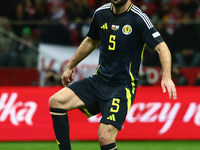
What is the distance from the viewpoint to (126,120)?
7.26 m

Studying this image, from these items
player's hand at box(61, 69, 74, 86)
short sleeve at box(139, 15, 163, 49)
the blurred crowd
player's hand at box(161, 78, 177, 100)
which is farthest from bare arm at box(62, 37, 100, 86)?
the blurred crowd

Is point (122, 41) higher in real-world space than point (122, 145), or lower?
higher

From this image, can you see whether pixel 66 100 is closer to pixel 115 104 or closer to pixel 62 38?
pixel 115 104

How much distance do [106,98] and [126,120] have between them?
3036 mm

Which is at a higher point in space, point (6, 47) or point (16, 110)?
point (6, 47)

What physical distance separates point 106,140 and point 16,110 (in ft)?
11.9

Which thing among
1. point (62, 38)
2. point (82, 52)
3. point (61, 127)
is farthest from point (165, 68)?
point (62, 38)

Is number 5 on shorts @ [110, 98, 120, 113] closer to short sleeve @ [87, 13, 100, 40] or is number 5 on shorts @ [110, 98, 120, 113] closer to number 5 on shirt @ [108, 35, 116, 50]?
number 5 on shirt @ [108, 35, 116, 50]

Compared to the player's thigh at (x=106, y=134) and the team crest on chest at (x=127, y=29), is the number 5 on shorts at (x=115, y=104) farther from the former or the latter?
the team crest on chest at (x=127, y=29)

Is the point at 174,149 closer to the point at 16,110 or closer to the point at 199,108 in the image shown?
the point at 199,108

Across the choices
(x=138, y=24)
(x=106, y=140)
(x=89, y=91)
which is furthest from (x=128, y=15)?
(x=106, y=140)

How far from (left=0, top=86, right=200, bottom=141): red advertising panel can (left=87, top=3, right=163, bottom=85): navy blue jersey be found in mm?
2955

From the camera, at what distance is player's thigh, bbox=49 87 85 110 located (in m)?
4.31

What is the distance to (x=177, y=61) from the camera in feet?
27.9
